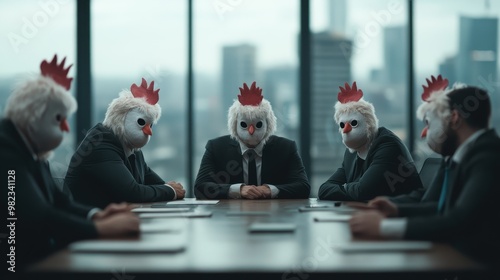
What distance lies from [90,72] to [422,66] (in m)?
2.83

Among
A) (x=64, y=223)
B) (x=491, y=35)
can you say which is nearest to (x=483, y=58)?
(x=491, y=35)

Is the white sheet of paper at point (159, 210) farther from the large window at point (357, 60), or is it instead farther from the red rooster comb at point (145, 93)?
the large window at point (357, 60)

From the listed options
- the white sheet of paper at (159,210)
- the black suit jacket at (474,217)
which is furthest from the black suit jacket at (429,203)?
the white sheet of paper at (159,210)

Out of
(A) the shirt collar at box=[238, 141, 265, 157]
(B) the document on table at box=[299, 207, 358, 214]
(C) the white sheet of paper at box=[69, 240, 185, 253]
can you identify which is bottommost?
(B) the document on table at box=[299, 207, 358, 214]

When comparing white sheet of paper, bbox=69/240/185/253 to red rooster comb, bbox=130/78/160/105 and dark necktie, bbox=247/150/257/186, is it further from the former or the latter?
dark necktie, bbox=247/150/257/186

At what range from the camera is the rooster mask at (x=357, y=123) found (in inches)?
133

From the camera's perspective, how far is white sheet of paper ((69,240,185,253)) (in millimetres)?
1647

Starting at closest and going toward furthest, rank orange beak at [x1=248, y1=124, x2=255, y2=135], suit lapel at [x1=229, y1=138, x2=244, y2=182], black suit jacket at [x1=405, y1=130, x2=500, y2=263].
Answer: black suit jacket at [x1=405, y1=130, x2=500, y2=263]
orange beak at [x1=248, y1=124, x2=255, y2=135]
suit lapel at [x1=229, y1=138, x2=244, y2=182]

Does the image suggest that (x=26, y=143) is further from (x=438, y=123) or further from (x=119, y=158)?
(x=438, y=123)

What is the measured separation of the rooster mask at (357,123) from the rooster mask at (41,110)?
1.69 meters

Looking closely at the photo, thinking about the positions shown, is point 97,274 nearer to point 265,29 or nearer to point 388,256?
point 388,256

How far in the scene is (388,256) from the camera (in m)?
1.59

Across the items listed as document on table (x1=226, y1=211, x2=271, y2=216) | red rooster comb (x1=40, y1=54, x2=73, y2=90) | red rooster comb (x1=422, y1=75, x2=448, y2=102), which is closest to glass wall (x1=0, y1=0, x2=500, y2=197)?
red rooster comb (x1=422, y1=75, x2=448, y2=102)

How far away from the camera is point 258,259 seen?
1.58 metres
